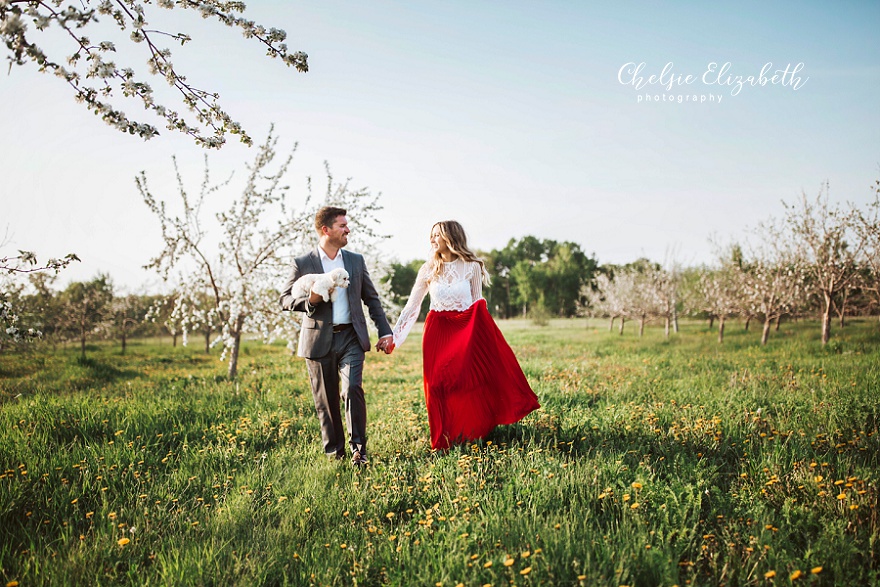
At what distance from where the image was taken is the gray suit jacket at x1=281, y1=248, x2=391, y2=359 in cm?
478

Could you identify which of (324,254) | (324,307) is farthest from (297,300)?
(324,254)

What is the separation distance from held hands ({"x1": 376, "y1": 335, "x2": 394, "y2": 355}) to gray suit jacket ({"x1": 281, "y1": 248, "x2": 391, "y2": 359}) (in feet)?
0.23

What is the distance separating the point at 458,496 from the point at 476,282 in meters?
2.39

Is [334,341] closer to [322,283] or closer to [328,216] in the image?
[322,283]

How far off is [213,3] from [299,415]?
4.71 metres

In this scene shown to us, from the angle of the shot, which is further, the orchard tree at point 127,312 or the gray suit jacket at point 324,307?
the orchard tree at point 127,312

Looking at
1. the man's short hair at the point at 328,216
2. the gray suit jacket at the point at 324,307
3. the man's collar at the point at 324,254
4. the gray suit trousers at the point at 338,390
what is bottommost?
the gray suit trousers at the point at 338,390

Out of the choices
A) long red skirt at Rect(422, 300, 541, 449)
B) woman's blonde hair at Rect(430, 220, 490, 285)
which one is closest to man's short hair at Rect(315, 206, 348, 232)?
woman's blonde hair at Rect(430, 220, 490, 285)

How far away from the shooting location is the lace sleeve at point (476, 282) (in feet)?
17.3

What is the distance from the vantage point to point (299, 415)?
253 inches

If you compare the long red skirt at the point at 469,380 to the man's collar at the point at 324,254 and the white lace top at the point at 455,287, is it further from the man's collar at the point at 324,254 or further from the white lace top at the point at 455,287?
the man's collar at the point at 324,254

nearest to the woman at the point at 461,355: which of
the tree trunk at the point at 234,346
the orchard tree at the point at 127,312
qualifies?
the tree trunk at the point at 234,346

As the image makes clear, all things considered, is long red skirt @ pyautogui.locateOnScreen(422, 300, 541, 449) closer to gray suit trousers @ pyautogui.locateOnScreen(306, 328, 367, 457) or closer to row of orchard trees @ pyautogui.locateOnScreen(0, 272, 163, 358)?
gray suit trousers @ pyautogui.locateOnScreen(306, 328, 367, 457)

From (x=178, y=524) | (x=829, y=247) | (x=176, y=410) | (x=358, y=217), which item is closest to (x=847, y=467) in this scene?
(x=178, y=524)
